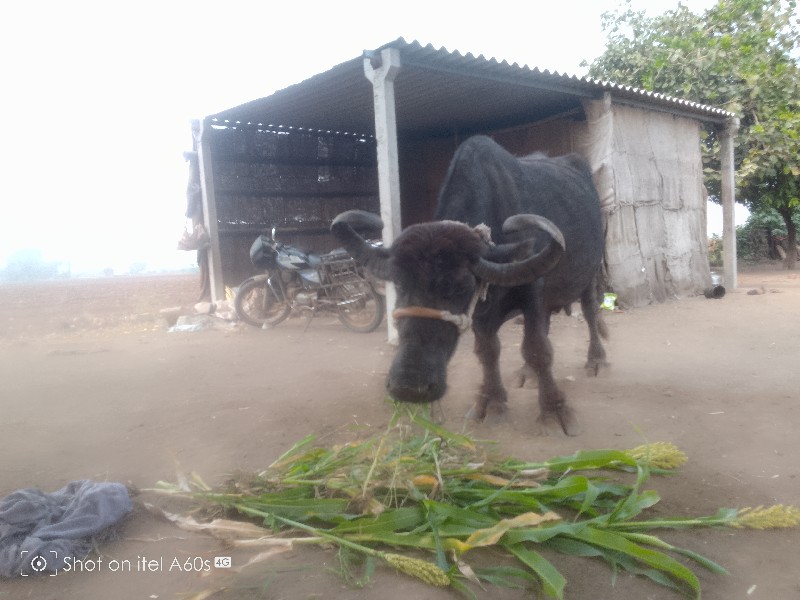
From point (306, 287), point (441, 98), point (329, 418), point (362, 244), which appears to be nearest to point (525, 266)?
point (362, 244)

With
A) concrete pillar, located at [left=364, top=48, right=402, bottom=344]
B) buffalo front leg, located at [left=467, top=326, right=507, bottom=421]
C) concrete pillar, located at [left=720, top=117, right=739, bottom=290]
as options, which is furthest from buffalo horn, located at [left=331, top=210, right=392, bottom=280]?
concrete pillar, located at [left=720, top=117, right=739, bottom=290]

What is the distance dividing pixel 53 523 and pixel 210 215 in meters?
8.42

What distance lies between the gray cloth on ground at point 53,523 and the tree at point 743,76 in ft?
41.2

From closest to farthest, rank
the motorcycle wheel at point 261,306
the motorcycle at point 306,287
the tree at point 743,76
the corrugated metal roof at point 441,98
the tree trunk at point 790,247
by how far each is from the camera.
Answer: the corrugated metal roof at point 441,98 → the motorcycle at point 306,287 → the motorcycle wheel at point 261,306 → the tree at point 743,76 → the tree trunk at point 790,247

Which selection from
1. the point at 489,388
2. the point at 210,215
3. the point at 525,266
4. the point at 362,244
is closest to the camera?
the point at 525,266

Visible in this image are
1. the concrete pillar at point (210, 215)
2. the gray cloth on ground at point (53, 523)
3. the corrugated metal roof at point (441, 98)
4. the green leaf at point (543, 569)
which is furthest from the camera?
the concrete pillar at point (210, 215)

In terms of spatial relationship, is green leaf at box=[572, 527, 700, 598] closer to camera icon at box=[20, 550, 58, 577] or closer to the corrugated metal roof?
camera icon at box=[20, 550, 58, 577]

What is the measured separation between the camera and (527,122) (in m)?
11.2

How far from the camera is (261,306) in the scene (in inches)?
383

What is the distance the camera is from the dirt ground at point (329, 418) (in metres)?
2.41

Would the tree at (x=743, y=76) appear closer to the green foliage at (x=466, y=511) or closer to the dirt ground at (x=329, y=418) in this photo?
the dirt ground at (x=329, y=418)

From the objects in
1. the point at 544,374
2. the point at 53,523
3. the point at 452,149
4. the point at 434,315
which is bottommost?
the point at 53,523

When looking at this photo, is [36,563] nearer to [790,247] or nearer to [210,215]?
[210,215]

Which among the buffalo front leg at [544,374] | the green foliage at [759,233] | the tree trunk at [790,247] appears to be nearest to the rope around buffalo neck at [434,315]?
the buffalo front leg at [544,374]
